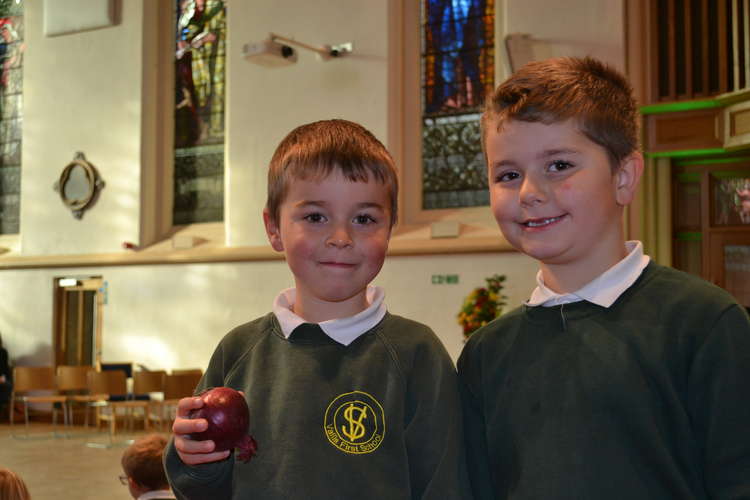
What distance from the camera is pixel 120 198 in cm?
1512

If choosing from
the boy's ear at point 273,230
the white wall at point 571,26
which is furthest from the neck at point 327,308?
the white wall at point 571,26

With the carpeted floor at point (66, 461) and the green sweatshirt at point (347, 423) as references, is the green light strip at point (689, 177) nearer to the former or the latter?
the carpeted floor at point (66, 461)

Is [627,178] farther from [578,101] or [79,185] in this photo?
[79,185]

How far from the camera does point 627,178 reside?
181 centimetres

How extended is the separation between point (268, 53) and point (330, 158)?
10.3 metres

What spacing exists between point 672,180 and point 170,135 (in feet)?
31.3

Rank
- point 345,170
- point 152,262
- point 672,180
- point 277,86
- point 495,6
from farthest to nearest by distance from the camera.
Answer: point 152,262 < point 277,86 < point 495,6 < point 672,180 < point 345,170

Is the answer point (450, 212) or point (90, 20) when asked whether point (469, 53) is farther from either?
point (90, 20)

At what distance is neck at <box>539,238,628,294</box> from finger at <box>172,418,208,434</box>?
2.89 feet

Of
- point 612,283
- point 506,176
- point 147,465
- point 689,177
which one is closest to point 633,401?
point 612,283

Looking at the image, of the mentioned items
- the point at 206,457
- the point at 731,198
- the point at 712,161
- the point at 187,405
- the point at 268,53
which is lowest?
the point at 206,457

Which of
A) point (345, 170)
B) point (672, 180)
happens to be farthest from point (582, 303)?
point (672, 180)

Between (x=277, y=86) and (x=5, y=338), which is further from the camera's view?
(x=5, y=338)

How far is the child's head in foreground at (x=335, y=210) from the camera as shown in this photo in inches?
79.3
